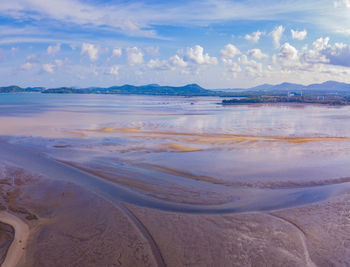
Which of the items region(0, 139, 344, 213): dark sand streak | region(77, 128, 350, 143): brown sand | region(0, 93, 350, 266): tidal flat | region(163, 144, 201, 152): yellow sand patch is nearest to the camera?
region(0, 93, 350, 266): tidal flat

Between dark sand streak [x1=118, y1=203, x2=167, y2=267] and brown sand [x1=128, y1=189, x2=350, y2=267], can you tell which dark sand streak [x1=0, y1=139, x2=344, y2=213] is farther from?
dark sand streak [x1=118, y1=203, x2=167, y2=267]

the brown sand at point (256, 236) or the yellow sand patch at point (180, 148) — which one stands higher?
the yellow sand patch at point (180, 148)

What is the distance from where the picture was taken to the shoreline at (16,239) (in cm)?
725

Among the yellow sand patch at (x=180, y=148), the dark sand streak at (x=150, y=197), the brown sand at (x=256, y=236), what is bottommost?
the brown sand at (x=256, y=236)

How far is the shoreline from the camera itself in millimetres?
7254

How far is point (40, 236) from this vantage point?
8344mm

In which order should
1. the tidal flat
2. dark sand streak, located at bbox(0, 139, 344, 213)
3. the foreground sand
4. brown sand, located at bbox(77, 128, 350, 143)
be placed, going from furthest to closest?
1. brown sand, located at bbox(77, 128, 350, 143)
2. dark sand streak, located at bbox(0, 139, 344, 213)
3. the tidal flat
4. the foreground sand

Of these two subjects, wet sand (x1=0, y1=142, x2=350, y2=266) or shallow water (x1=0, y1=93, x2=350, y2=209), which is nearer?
wet sand (x1=0, y1=142, x2=350, y2=266)

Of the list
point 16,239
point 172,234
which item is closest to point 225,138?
point 172,234

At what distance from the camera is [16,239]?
322 inches

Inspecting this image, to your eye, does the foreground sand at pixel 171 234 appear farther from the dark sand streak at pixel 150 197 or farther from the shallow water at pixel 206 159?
the shallow water at pixel 206 159

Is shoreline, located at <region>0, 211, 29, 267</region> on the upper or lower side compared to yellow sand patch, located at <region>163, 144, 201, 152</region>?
→ lower

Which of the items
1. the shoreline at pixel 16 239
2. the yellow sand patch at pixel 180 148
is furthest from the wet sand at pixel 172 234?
the yellow sand patch at pixel 180 148

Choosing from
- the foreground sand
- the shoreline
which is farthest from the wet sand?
the shoreline
